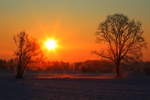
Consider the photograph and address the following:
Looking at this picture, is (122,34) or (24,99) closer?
(24,99)

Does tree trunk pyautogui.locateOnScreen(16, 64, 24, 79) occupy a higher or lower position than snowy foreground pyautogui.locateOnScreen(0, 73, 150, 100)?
higher

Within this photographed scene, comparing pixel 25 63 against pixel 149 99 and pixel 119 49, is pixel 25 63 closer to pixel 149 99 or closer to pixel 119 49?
pixel 119 49

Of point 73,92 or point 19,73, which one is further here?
point 19,73

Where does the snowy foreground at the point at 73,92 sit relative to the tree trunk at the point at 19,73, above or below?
below

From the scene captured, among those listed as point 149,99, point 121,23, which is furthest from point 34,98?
point 121,23

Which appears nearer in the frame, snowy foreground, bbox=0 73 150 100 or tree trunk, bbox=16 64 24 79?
snowy foreground, bbox=0 73 150 100

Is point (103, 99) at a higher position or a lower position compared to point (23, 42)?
lower

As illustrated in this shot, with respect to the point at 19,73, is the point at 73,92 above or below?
below

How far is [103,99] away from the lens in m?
23.1

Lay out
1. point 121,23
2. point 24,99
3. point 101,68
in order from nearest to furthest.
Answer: point 24,99 → point 121,23 → point 101,68

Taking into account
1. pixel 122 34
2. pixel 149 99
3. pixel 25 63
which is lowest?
pixel 149 99

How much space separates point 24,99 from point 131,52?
1277 inches

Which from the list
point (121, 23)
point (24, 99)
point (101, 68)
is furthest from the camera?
point (101, 68)

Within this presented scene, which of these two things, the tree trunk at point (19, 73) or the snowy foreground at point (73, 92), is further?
the tree trunk at point (19, 73)
